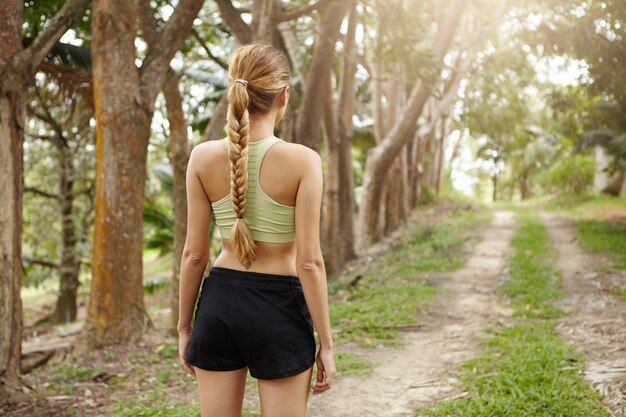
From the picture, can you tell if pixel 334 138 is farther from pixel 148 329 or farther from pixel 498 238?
pixel 148 329

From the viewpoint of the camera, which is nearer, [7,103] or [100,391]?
[7,103]

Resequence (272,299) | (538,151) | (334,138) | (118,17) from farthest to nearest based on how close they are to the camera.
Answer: (538,151) → (334,138) → (118,17) → (272,299)

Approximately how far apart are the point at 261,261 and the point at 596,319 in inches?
234

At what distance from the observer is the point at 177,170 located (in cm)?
848

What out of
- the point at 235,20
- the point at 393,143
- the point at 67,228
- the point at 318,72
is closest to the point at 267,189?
the point at 235,20

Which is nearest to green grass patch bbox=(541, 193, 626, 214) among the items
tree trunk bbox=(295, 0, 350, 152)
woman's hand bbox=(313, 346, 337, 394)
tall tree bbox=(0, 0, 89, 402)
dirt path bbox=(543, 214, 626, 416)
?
dirt path bbox=(543, 214, 626, 416)

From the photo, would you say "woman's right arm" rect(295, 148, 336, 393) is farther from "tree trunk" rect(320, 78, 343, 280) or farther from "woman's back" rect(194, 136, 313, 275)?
"tree trunk" rect(320, 78, 343, 280)

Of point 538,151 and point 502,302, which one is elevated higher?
point 538,151

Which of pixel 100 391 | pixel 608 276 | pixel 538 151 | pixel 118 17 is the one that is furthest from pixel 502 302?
pixel 538 151

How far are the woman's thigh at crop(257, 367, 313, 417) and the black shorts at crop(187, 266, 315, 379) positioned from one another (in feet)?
0.13

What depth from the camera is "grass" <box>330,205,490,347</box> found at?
7277mm

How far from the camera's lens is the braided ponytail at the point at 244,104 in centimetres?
231

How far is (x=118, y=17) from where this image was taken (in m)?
6.32

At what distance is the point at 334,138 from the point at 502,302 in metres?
5.46
